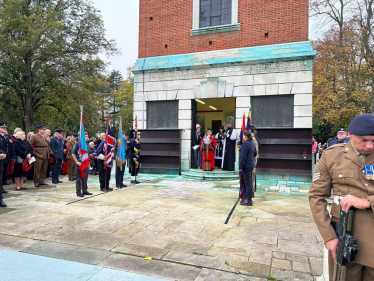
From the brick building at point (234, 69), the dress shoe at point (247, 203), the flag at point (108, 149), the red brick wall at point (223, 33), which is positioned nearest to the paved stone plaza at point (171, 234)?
the dress shoe at point (247, 203)

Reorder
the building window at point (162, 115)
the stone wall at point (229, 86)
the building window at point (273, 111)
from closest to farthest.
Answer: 1. the stone wall at point (229, 86)
2. the building window at point (273, 111)
3. the building window at point (162, 115)

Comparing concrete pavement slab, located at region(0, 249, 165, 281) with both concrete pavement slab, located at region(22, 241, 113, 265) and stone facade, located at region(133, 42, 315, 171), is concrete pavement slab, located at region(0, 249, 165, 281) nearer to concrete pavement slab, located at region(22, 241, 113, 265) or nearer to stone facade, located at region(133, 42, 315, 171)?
concrete pavement slab, located at region(22, 241, 113, 265)

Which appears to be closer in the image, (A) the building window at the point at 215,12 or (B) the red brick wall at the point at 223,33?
(B) the red brick wall at the point at 223,33

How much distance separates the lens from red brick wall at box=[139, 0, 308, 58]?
38.6ft

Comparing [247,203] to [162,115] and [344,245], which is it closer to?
[344,245]

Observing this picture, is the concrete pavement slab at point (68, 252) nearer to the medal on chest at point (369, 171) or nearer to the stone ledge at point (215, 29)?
the medal on chest at point (369, 171)

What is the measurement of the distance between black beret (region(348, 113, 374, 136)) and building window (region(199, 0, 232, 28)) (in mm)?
12155

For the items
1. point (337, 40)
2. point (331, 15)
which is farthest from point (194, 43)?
point (331, 15)

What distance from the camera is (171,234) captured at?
5023 millimetres

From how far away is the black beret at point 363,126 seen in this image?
2.14 metres

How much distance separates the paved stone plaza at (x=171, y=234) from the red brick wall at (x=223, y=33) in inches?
293

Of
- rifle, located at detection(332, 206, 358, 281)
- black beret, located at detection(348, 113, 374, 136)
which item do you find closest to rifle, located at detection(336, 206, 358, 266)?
rifle, located at detection(332, 206, 358, 281)

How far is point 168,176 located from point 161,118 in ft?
9.81

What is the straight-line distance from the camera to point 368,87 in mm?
23422
